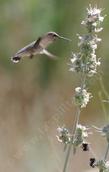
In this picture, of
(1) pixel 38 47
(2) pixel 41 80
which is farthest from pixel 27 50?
(2) pixel 41 80

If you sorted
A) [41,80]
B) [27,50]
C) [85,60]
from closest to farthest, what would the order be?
1. [85,60]
2. [27,50]
3. [41,80]

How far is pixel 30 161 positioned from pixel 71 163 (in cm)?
54

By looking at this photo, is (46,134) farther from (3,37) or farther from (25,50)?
(25,50)

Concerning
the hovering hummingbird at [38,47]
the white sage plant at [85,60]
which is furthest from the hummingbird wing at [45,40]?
the white sage plant at [85,60]

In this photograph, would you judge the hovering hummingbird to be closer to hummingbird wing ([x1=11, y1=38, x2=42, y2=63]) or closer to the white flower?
→ hummingbird wing ([x1=11, y1=38, x2=42, y2=63])

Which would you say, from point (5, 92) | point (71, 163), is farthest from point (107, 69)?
point (71, 163)

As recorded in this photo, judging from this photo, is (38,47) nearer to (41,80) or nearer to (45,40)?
(45,40)

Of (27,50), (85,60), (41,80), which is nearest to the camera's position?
(85,60)

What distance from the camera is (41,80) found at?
18.3ft

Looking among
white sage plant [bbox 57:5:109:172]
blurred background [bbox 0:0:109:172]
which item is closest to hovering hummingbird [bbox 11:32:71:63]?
white sage plant [bbox 57:5:109:172]

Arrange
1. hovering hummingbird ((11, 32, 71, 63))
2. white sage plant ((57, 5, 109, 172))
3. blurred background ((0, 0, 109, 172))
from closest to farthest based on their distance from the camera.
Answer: white sage plant ((57, 5, 109, 172)) < hovering hummingbird ((11, 32, 71, 63)) < blurred background ((0, 0, 109, 172))

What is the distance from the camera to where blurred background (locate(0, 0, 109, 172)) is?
15.1 ft

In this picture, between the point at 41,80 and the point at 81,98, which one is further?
the point at 41,80

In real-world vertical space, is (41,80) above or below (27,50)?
above
